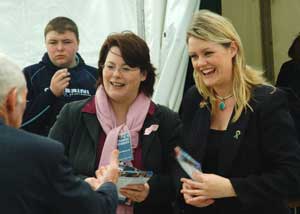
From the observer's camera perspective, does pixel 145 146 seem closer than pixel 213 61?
No

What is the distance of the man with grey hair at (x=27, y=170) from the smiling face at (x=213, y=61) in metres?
0.65

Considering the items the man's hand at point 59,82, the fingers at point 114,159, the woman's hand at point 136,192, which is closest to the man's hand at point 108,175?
the fingers at point 114,159

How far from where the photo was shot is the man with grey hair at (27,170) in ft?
4.83

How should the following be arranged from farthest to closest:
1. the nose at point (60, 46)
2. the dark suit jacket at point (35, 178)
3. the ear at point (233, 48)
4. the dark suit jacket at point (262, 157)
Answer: the nose at point (60, 46) → the ear at point (233, 48) → the dark suit jacket at point (262, 157) → the dark suit jacket at point (35, 178)

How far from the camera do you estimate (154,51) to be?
334cm

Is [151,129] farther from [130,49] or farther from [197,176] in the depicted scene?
[197,176]

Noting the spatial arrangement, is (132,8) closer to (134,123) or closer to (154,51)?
(154,51)

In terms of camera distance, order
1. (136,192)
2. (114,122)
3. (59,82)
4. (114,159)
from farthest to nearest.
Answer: (59,82) < (114,122) < (136,192) < (114,159)

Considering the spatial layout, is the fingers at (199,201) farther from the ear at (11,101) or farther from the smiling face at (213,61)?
the ear at (11,101)

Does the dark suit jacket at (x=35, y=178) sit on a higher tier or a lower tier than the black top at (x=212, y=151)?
higher

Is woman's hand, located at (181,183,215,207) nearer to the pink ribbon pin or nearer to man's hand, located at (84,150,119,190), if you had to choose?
man's hand, located at (84,150,119,190)

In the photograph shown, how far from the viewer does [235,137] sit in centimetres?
194

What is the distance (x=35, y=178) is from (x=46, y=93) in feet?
4.84

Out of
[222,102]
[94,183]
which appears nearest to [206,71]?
[222,102]
